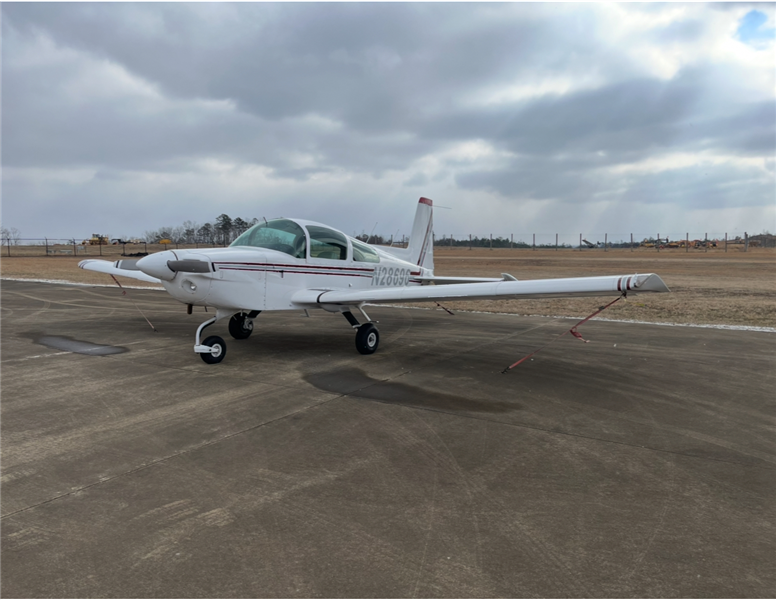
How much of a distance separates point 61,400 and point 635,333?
10018 mm

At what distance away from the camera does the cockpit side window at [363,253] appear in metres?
10.0

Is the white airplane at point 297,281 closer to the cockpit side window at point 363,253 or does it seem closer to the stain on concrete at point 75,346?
the cockpit side window at point 363,253

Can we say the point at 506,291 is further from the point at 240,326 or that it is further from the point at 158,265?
the point at 240,326

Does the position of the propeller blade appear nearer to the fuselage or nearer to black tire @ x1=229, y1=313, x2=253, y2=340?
the fuselage

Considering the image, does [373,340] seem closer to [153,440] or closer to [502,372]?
[502,372]

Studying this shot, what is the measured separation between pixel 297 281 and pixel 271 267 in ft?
1.89

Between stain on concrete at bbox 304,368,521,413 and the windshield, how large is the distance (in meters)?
2.49

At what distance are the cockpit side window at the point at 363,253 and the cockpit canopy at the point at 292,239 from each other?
1.66ft

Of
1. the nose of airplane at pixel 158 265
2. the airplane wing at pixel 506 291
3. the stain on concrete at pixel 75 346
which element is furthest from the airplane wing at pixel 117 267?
the airplane wing at pixel 506 291

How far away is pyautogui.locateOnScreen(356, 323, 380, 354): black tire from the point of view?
28.1 feet

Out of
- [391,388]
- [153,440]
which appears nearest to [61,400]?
[153,440]

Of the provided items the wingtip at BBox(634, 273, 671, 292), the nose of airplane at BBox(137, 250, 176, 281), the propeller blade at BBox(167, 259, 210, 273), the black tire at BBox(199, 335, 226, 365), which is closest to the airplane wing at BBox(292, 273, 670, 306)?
the wingtip at BBox(634, 273, 671, 292)

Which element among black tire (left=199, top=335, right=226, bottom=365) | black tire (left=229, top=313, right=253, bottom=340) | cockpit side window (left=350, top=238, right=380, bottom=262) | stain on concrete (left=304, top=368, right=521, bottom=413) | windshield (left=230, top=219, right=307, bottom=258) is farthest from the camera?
cockpit side window (left=350, top=238, right=380, bottom=262)

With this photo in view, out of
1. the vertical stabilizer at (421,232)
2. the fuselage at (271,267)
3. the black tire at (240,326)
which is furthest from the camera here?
the vertical stabilizer at (421,232)
